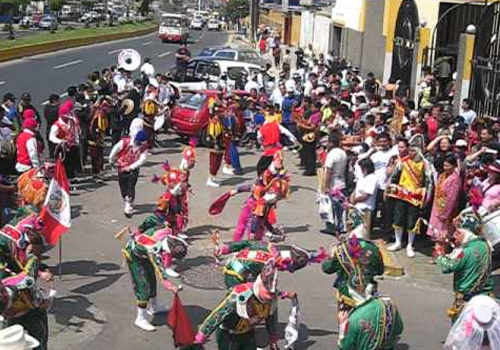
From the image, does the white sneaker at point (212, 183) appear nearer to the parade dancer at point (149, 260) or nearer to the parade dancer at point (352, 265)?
the parade dancer at point (149, 260)

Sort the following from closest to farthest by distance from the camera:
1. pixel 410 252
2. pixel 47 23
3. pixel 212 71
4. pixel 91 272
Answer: pixel 91 272 < pixel 410 252 < pixel 212 71 < pixel 47 23

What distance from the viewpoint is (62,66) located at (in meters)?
37.0

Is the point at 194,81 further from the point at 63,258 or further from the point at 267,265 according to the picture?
the point at 267,265

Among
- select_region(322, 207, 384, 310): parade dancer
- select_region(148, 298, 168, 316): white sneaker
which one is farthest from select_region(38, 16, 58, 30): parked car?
select_region(322, 207, 384, 310): parade dancer

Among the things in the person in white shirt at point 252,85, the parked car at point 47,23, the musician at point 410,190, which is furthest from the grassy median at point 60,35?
the musician at point 410,190

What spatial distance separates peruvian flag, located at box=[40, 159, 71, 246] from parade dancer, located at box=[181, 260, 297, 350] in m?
3.26

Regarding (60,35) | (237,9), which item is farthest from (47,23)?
(237,9)

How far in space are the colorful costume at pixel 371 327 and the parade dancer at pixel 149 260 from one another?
2.00 m

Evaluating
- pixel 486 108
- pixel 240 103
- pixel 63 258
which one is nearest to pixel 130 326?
pixel 63 258

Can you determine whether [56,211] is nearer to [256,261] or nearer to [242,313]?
[256,261]

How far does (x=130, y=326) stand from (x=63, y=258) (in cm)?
276

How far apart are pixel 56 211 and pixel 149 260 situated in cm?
174

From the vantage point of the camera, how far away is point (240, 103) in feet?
60.2

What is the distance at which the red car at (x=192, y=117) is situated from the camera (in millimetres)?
19281
